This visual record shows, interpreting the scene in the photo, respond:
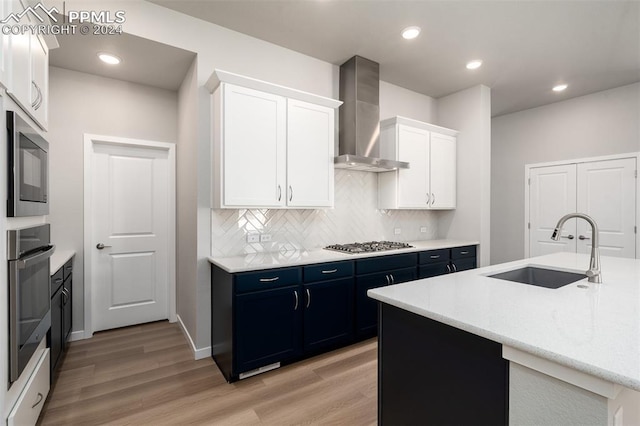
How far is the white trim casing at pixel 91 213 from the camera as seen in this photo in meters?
3.22

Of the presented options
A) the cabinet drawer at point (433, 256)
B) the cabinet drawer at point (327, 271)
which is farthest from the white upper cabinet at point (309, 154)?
the cabinet drawer at point (433, 256)

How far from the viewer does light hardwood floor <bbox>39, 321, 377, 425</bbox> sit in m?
2.00

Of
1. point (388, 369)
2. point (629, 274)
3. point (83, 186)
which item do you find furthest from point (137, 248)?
point (629, 274)

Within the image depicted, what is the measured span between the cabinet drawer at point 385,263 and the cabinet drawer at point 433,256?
10cm

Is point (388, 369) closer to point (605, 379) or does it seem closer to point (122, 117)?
point (605, 379)

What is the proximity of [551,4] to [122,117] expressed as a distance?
429 centimetres

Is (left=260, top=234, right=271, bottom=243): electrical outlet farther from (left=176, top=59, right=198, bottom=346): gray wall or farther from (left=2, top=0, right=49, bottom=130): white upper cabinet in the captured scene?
(left=2, top=0, right=49, bottom=130): white upper cabinet

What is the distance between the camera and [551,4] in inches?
103

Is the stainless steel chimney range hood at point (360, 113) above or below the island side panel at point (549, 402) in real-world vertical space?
above

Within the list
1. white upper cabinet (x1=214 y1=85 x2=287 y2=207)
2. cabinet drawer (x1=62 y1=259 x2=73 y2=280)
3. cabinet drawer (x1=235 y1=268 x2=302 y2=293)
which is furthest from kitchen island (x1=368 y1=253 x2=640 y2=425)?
cabinet drawer (x1=62 y1=259 x2=73 y2=280)

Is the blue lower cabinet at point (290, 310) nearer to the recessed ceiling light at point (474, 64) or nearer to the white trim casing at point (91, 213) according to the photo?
the white trim casing at point (91, 213)

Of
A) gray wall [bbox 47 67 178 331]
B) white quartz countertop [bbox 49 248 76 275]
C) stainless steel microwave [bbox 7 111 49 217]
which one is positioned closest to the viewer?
stainless steel microwave [bbox 7 111 49 217]

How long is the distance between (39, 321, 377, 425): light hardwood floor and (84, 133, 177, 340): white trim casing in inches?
20.5

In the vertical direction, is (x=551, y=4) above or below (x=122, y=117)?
above
